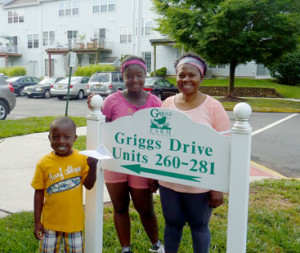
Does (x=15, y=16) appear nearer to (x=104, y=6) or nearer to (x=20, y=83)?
(x=104, y=6)

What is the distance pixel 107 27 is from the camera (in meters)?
32.2

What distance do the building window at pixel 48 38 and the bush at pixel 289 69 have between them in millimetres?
21896

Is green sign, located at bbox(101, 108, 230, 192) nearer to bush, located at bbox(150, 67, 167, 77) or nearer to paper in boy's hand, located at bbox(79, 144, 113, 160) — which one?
paper in boy's hand, located at bbox(79, 144, 113, 160)

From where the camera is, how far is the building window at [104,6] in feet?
103

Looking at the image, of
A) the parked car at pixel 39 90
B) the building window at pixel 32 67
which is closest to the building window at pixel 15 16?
the building window at pixel 32 67

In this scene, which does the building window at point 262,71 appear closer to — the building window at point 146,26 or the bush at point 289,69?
the bush at point 289,69

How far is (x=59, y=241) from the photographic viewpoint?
7.62 ft

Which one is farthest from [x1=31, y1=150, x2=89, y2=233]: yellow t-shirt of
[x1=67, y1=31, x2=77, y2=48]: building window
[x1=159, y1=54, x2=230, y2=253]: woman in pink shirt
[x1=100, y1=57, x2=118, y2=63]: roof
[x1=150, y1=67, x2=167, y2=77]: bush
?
[x1=67, y1=31, x2=77, y2=48]: building window

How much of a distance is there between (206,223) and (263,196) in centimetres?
209

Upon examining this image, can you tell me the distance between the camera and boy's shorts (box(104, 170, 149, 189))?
2.61 meters

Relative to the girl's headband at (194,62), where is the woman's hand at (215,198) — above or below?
below

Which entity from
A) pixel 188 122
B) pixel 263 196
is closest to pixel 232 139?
pixel 188 122

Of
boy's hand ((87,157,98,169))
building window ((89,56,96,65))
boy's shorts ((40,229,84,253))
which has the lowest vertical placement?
boy's shorts ((40,229,84,253))

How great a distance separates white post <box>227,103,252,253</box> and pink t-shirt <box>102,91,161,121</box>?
0.93 metres
